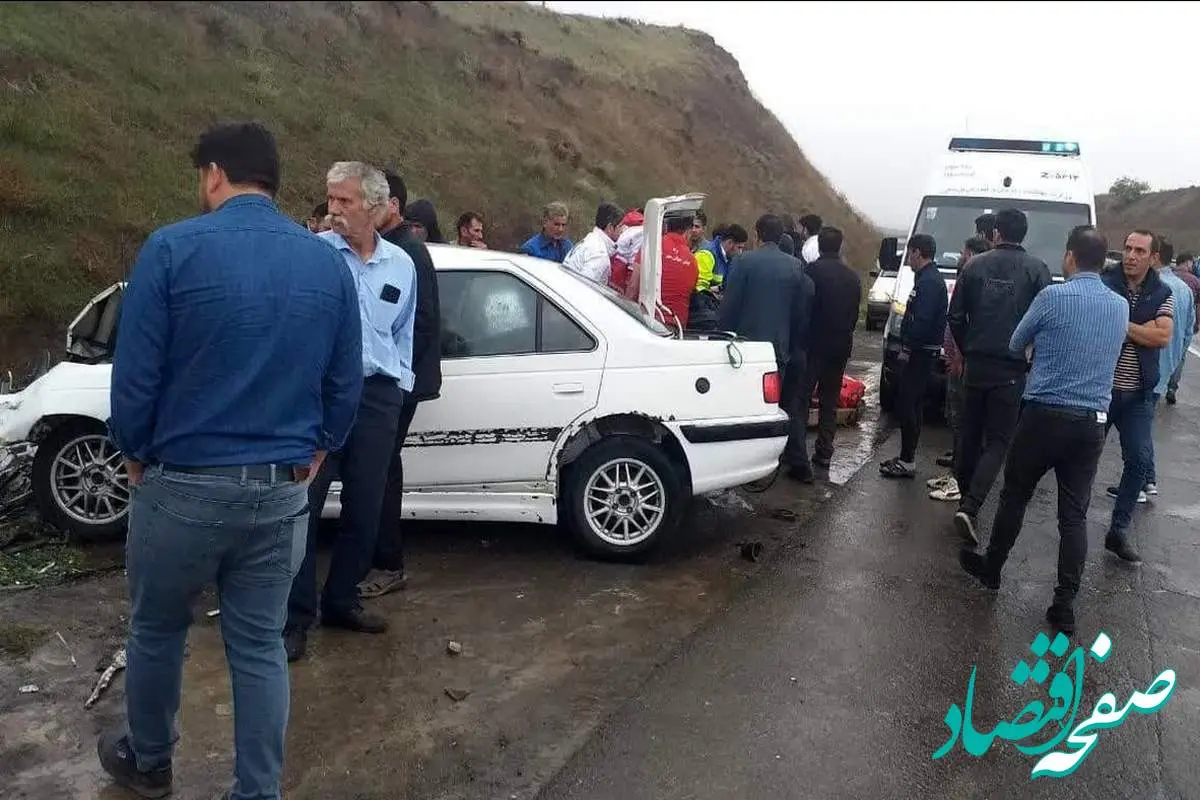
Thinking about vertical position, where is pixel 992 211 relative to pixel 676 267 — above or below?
above

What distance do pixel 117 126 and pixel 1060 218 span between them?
1196 cm

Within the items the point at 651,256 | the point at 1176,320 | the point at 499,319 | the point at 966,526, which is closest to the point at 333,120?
the point at 651,256

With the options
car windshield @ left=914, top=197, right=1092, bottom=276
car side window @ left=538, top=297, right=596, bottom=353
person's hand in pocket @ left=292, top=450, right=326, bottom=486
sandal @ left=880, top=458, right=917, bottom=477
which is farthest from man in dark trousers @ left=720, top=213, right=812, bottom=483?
person's hand in pocket @ left=292, top=450, right=326, bottom=486

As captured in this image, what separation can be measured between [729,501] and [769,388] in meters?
1.33

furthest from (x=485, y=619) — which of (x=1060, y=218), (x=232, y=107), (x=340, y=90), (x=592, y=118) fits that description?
(x=592, y=118)

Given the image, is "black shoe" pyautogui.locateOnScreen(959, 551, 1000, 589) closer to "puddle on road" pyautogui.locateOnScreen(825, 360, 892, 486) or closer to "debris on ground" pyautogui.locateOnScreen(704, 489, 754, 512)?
"debris on ground" pyautogui.locateOnScreen(704, 489, 754, 512)

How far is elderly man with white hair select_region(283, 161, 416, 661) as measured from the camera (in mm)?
3771

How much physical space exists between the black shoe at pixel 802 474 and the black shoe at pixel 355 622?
3852mm

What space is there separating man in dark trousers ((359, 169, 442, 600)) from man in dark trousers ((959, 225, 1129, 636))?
2.92 metres

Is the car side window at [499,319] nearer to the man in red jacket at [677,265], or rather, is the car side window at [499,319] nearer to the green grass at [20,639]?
the man in red jacket at [677,265]

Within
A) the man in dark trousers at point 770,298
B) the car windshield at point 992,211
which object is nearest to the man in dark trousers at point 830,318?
the man in dark trousers at point 770,298

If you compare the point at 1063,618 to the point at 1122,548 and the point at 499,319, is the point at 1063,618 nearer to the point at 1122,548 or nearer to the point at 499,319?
the point at 1122,548

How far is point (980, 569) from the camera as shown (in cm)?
519

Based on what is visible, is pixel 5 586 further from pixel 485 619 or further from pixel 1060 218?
pixel 1060 218
